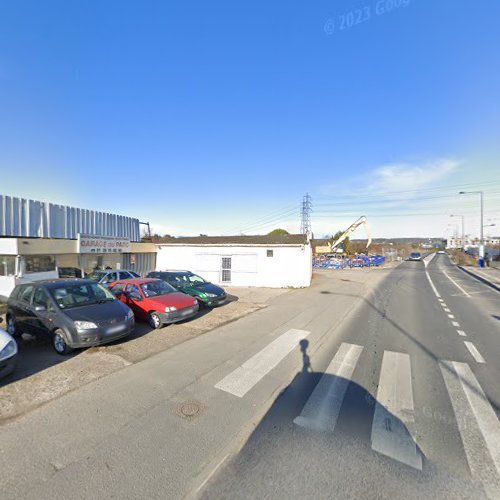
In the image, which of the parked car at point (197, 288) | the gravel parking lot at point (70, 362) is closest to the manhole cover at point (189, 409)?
the gravel parking lot at point (70, 362)

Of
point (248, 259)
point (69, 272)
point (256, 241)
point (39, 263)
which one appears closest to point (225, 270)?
point (248, 259)

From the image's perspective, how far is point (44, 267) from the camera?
12.7 metres

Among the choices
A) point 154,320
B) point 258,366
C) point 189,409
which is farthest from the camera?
point 154,320

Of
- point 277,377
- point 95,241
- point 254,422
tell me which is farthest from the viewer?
point 95,241

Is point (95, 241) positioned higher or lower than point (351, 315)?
higher

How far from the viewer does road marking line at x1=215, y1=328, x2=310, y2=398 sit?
4.27 metres

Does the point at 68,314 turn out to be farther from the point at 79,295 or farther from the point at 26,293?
the point at 26,293

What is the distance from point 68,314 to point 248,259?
12140 mm

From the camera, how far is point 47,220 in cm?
1373

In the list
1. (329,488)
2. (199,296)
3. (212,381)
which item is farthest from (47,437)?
(199,296)

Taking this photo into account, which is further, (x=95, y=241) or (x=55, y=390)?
(x=95, y=241)

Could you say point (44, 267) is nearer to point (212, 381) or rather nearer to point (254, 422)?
point (212, 381)

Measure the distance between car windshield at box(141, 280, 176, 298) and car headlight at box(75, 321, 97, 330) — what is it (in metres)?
2.53

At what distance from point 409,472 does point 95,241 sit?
16.3 metres
